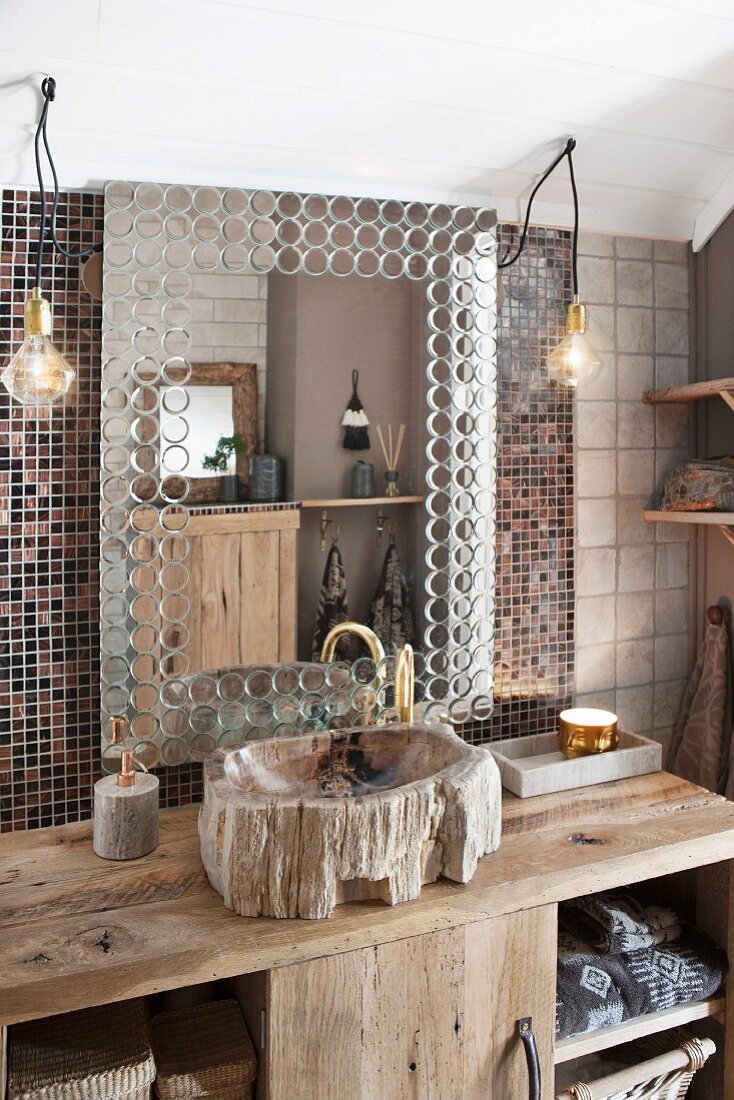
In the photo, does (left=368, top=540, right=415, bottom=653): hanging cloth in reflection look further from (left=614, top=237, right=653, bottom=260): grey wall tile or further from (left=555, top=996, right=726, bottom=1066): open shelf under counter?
(left=614, top=237, right=653, bottom=260): grey wall tile

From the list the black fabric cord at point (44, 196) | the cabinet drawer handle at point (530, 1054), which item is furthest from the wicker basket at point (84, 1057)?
the black fabric cord at point (44, 196)

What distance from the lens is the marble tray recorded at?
5.53 feet

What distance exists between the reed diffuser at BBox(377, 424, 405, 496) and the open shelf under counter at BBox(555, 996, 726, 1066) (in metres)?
0.99

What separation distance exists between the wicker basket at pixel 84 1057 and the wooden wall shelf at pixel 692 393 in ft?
5.04

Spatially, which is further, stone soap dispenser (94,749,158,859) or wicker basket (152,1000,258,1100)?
stone soap dispenser (94,749,158,859)

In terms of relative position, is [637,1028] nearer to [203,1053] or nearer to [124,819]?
[203,1053]

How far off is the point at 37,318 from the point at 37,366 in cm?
7

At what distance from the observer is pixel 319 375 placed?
5.28ft

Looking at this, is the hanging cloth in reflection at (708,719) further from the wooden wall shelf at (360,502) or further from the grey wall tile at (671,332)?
the wooden wall shelf at (360,502)

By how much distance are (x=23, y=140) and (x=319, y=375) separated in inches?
23.6

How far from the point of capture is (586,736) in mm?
1770

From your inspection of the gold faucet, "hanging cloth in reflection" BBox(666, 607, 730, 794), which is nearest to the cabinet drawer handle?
the gold faucet

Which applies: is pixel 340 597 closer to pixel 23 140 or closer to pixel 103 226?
pixel 103 226

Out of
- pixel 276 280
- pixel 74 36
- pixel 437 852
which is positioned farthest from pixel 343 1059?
pixel 74 36
